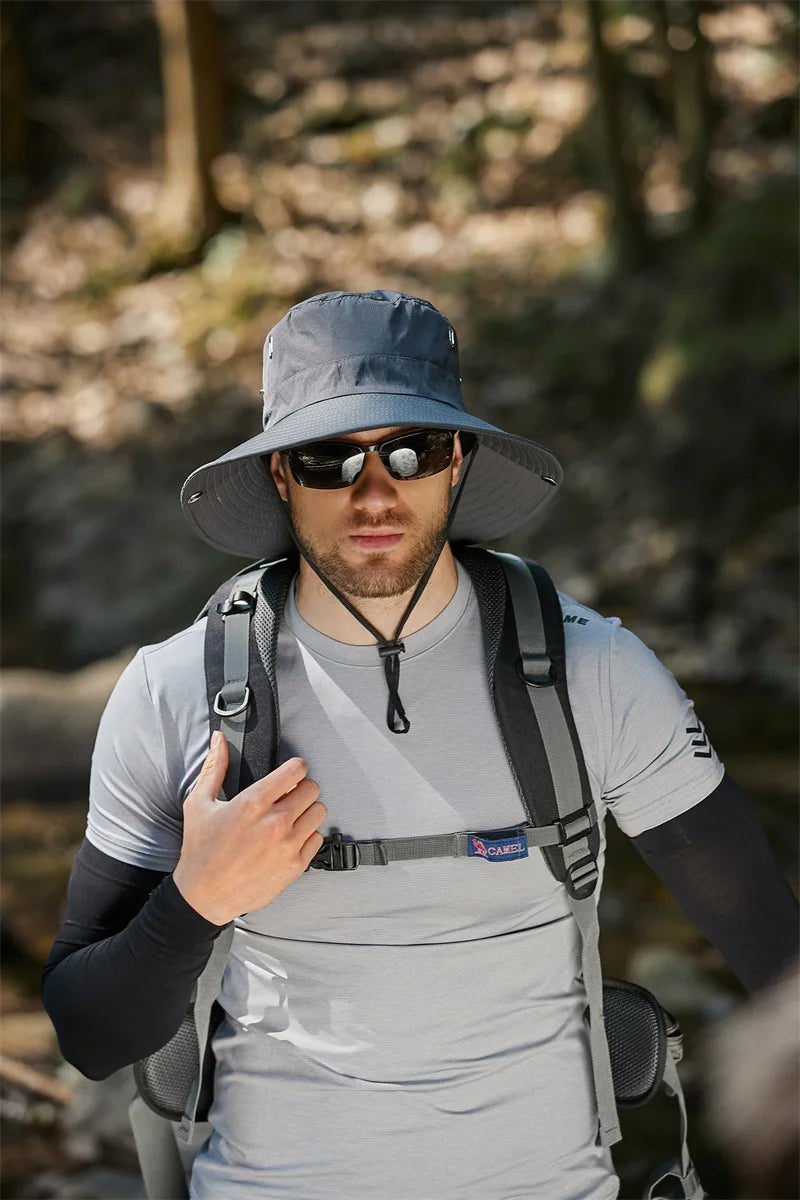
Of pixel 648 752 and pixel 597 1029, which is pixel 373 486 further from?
pixel 597 1029

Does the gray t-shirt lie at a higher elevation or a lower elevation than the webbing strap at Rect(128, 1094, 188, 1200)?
higher

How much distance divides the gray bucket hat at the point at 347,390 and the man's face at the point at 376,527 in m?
0.07

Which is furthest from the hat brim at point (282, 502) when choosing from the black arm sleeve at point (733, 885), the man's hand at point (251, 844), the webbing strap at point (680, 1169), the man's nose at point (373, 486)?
the webbing strap at point (680, 1169)

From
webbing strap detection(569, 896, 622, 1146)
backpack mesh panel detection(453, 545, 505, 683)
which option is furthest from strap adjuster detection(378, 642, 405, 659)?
webbing strap detection(569, 896, 622, 1146)

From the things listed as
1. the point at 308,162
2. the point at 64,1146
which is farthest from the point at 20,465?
the point at 64,1146

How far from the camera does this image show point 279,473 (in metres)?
2.55

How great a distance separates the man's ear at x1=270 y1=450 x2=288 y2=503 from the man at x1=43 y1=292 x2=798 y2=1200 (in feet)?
0.29

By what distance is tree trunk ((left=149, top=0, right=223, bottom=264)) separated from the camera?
15.2 m

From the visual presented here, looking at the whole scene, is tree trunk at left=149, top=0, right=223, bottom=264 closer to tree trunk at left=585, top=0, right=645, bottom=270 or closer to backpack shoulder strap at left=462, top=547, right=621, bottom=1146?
tree trunk at left=585, top=0, right=645, bottom=270

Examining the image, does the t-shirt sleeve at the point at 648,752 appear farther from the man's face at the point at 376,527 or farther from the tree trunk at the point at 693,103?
the tree trunk at the point at 693,103

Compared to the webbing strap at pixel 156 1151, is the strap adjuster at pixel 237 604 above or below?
above

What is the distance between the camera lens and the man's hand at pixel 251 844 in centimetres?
206

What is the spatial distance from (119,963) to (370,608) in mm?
711

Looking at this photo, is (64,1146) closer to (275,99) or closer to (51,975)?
(51,975)
